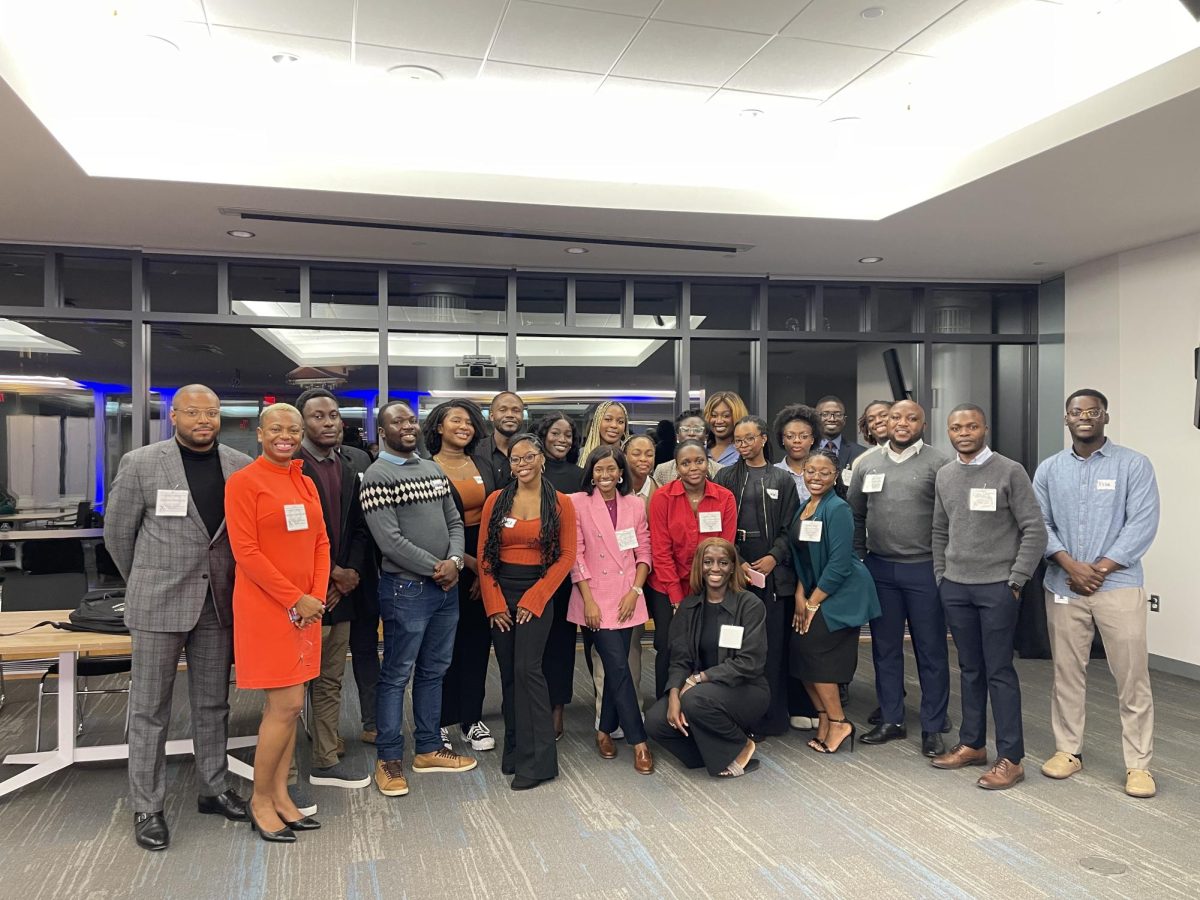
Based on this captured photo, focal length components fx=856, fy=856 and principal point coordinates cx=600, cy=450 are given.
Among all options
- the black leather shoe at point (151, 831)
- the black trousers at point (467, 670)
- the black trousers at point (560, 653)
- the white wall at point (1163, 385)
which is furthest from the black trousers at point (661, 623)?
the white wall at point (1163, 385)

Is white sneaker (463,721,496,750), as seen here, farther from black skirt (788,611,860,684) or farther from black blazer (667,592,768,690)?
black skirt (788,611,860,684)

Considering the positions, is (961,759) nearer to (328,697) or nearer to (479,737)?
(479,737)

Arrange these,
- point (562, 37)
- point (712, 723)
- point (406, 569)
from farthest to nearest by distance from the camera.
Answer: point (562, 37) < point (712, 723) < point (406, 569)

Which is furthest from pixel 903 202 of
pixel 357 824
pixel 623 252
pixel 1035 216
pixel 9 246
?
pixel 9 246

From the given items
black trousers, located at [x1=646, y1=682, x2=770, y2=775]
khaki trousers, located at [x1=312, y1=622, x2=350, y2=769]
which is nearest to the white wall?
black trousers, located at [x1=646, y1=682, x2=770, y2=775]

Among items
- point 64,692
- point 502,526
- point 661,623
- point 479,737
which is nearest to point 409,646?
point 502,526

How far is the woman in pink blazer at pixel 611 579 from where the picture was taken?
13.2 ft

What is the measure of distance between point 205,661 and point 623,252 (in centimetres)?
413

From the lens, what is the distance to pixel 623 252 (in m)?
6.34

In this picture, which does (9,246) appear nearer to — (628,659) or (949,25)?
(628,659)

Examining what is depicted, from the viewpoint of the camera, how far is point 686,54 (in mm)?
4324

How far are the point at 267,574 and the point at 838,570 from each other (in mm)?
2604

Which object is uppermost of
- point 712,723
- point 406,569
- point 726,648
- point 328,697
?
point 406,569

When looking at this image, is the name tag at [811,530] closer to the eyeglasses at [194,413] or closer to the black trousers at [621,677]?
the black trousers at [621,677]
